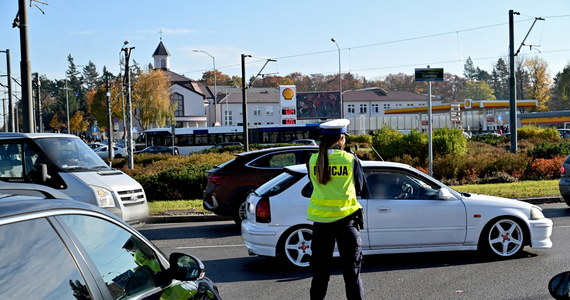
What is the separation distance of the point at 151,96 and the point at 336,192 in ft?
217

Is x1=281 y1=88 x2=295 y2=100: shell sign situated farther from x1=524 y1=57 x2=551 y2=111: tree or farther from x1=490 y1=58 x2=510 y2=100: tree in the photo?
x1=490 y1=58 x2=510 y2=100: tree

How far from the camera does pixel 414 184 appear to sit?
351 inches

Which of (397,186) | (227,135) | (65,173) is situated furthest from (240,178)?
(227,135)

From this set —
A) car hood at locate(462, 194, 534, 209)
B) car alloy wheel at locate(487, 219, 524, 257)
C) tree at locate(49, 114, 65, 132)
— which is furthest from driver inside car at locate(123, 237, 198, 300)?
tree at locate(49, 114, 65, 132)

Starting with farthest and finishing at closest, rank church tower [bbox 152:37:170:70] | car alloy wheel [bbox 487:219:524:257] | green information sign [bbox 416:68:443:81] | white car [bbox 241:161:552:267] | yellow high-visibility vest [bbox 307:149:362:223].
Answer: church tower [bbox 152:37:170:70], green information sign [bbox 416:68:443:81], car alloy wheel [bbox 487:219:524:257], white car [bbox 241:161:552:267], yellow high-visibility vest [bbox 307:149:362:223]

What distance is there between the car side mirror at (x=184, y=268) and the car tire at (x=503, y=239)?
6.08m

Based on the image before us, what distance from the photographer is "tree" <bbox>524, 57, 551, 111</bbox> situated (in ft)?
325

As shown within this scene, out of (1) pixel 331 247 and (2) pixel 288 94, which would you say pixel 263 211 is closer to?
(1) pixel 331 247

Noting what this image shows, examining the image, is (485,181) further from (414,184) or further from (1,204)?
(1,204)

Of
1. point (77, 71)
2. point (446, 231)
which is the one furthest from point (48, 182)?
point (77, 71)

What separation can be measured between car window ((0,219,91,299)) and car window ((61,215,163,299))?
19 cm

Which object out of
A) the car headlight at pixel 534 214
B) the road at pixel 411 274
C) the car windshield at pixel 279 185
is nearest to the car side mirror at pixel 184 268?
the road at pixel 411 274

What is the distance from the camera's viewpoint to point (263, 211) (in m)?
8.71

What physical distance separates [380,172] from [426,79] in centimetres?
750
